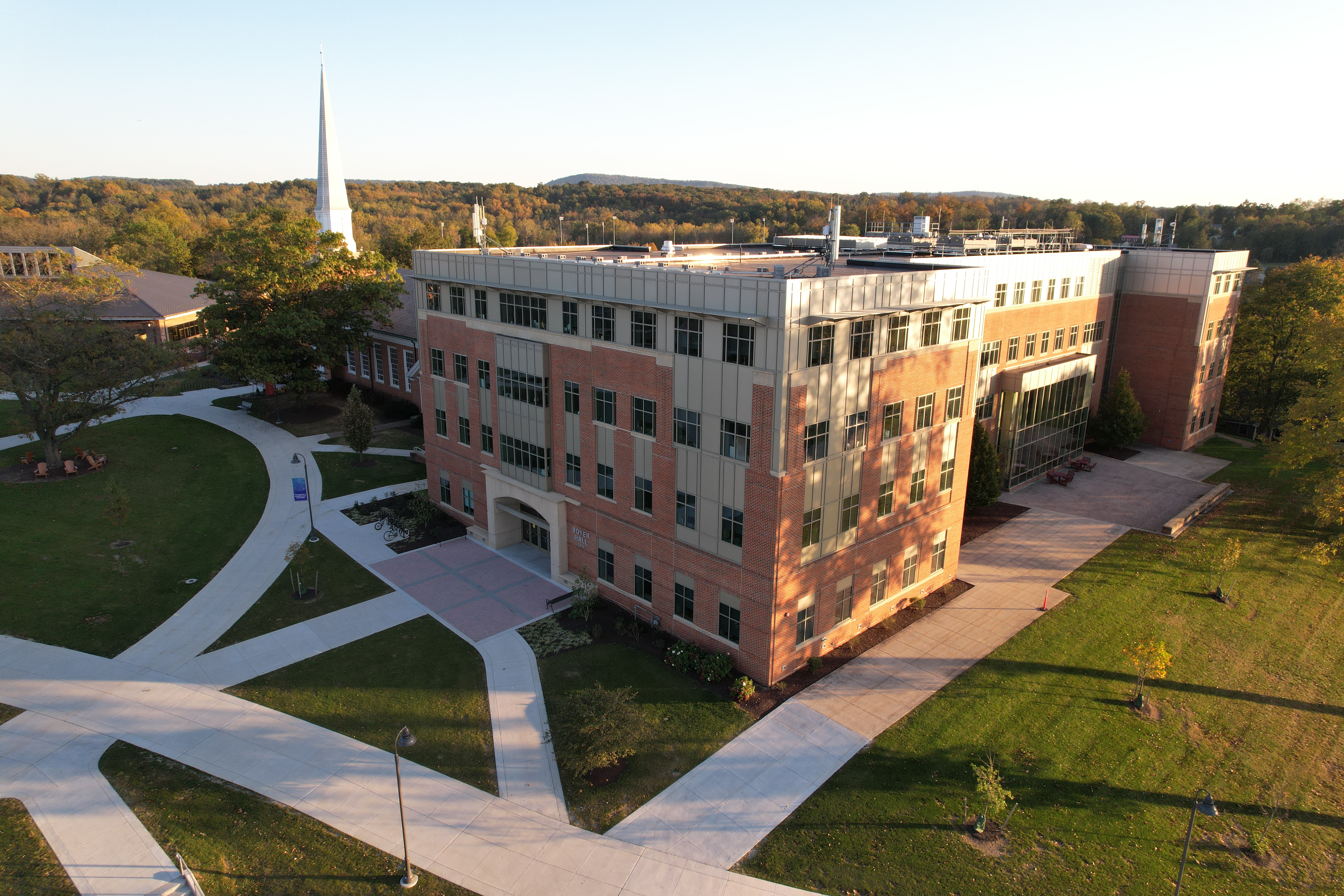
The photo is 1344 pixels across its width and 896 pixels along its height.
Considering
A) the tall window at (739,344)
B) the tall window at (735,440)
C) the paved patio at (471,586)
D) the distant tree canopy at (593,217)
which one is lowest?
the paved patio at (471,586)

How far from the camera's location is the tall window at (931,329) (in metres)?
25.9

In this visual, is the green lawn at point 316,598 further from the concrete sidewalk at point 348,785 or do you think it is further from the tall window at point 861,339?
the tall window at point 861,339

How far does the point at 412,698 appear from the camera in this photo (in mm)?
23766

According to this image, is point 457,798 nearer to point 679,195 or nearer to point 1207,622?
point 1207,622

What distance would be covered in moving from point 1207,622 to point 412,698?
28990 millimetres

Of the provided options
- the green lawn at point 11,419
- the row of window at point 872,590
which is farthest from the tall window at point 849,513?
the green lawn at point 11,419

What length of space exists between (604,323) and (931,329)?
1137 cm

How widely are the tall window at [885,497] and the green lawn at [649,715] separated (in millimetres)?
8546

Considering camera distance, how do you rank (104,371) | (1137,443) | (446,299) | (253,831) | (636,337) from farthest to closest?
(1137,443), (104,371), (446,299), (636,337), (253,831)

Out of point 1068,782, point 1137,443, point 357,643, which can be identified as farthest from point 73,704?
point 1137,443

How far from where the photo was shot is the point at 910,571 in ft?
96.2

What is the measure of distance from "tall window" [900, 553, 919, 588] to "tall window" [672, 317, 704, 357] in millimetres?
11873

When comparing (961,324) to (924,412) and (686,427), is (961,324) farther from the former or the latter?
(686,427)

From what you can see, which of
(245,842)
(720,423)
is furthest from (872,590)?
(245,842)
